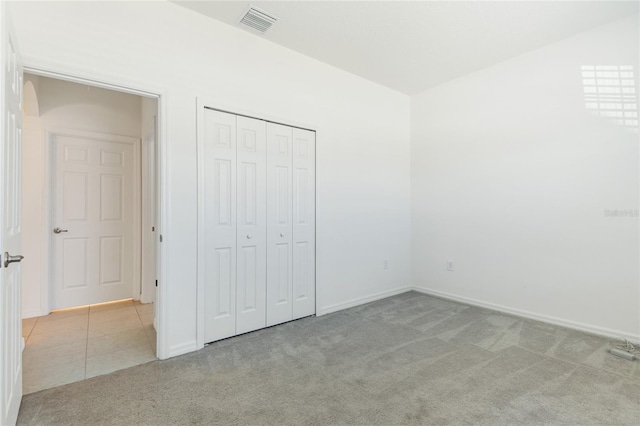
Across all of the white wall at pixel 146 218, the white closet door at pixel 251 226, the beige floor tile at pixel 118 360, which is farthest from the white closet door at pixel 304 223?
the white wall at pixel 146 218

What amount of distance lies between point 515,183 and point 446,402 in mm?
2553

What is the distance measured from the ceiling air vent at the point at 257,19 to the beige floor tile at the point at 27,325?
3.47m

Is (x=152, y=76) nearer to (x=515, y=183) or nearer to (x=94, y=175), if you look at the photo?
(x=94, y=175)

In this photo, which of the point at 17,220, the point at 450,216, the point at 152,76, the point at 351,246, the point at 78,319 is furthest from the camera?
the point at 450,216

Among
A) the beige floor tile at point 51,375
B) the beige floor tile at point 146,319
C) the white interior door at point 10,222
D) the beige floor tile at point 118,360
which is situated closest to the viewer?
the white interior door at point 10,222

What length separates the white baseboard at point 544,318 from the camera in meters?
2.69

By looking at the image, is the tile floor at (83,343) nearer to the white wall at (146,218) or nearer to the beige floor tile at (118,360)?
the beige floor tile at (118,360)

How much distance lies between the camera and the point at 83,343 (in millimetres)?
2619

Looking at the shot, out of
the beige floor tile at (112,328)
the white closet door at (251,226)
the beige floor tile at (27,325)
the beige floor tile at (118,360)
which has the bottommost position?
the beige floor tile at (118,360)

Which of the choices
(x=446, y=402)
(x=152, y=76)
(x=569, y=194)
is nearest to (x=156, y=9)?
(x=152, y=76)

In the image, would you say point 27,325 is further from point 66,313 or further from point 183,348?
point 183,348

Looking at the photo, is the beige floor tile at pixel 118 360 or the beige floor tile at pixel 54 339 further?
the beige floor tile at pixel 54 339

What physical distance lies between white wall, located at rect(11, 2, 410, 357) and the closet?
0.43 feet

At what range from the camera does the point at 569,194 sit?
2959 mm
